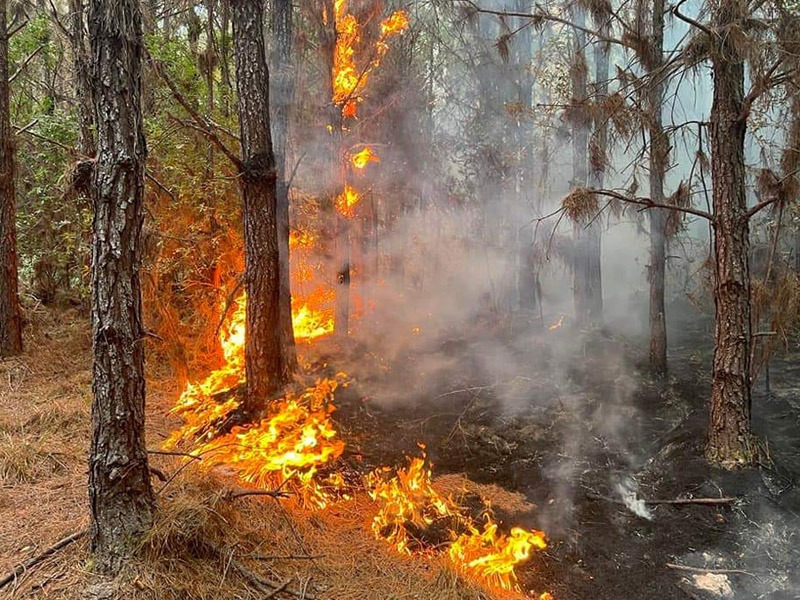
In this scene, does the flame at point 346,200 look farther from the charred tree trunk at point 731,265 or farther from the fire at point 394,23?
the charred tree trunk at point 731,265

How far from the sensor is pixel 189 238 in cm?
823

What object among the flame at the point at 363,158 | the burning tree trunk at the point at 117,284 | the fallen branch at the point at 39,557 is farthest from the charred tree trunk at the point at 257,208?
the flame at the point at 363,158

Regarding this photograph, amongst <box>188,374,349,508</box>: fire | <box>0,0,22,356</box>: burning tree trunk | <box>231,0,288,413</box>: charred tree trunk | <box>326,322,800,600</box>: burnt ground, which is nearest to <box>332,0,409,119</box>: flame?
<box>231,0,288,413</box>: charred tree trunk

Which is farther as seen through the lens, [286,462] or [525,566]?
[286,462]

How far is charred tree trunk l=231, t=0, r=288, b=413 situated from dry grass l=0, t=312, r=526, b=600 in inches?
77.4

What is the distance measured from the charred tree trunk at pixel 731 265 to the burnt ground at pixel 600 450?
16.2 inches

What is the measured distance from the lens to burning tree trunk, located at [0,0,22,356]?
25.2 ft

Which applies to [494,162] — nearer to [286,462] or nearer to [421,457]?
[421,457]

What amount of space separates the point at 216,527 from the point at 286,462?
6.84ft

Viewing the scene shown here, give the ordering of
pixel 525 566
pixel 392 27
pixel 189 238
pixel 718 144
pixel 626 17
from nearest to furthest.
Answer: pixel 525 566 < pixel 718 144 < pixel 626 17 < pixel 189 238 < pixel 392 27

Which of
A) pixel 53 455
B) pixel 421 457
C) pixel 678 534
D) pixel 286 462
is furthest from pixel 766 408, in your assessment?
pixel 53 455

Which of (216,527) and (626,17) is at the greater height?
(626,17)

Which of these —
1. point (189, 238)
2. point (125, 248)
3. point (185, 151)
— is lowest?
point (125, 248)

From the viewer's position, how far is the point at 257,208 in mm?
6469
